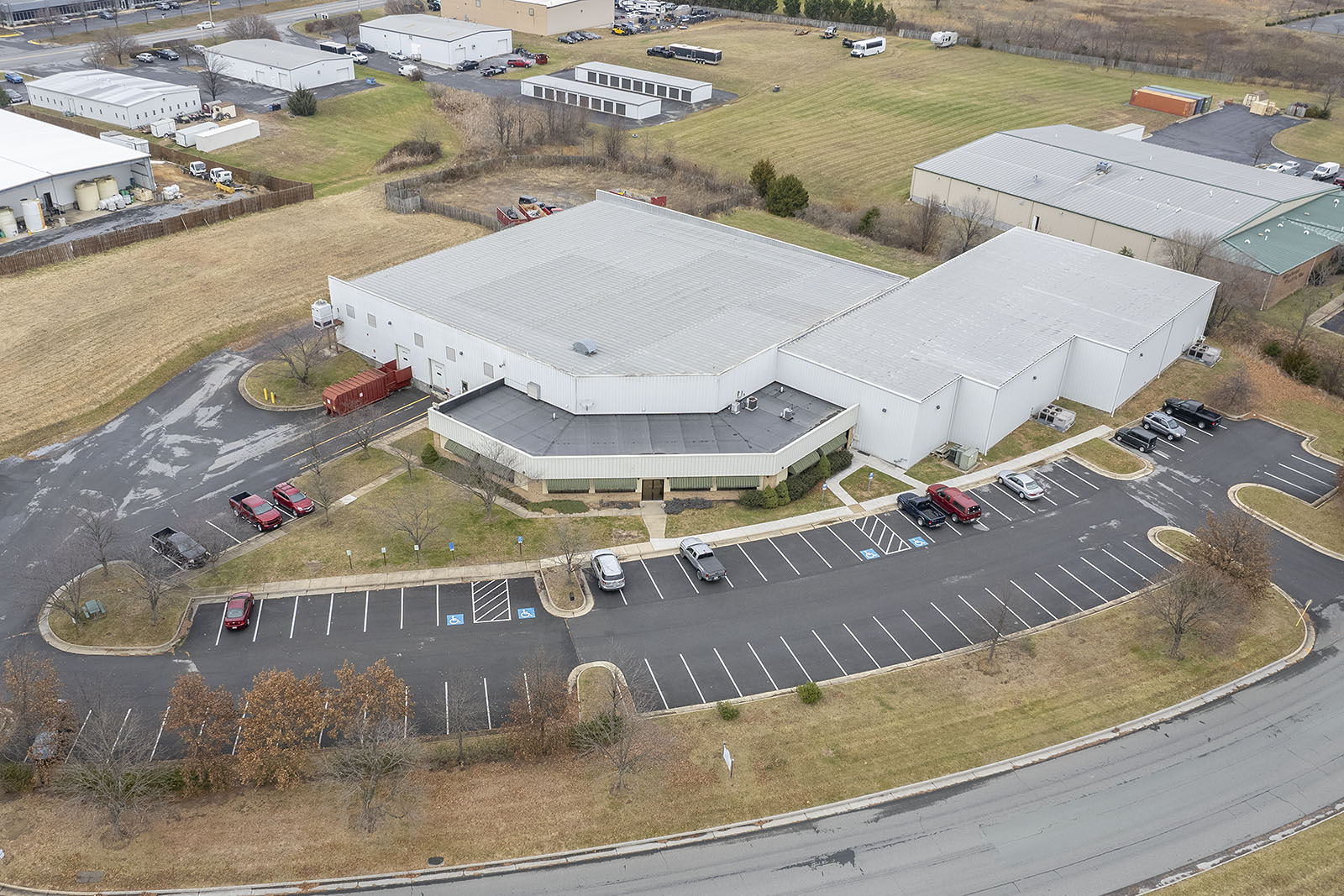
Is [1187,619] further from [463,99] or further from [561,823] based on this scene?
[463,99]

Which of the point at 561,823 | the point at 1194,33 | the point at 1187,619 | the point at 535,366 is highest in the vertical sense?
the point at 1194,33

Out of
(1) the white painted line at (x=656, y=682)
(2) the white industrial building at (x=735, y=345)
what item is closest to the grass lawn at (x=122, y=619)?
(2) the white industrial building at (x=735, y=345)

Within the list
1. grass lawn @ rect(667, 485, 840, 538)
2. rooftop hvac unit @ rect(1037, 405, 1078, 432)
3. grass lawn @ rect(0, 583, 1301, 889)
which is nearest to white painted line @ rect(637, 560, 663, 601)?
grass lawn @ rect(667, 485, 840, 538)

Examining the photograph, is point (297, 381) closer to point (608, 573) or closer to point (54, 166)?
point (608, 573)

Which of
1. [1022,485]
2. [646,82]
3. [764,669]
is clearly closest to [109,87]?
[646,82]

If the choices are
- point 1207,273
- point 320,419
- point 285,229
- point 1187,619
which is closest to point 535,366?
point 320,419

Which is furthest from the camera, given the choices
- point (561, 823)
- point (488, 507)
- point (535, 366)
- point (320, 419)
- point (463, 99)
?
point (463, 99)
